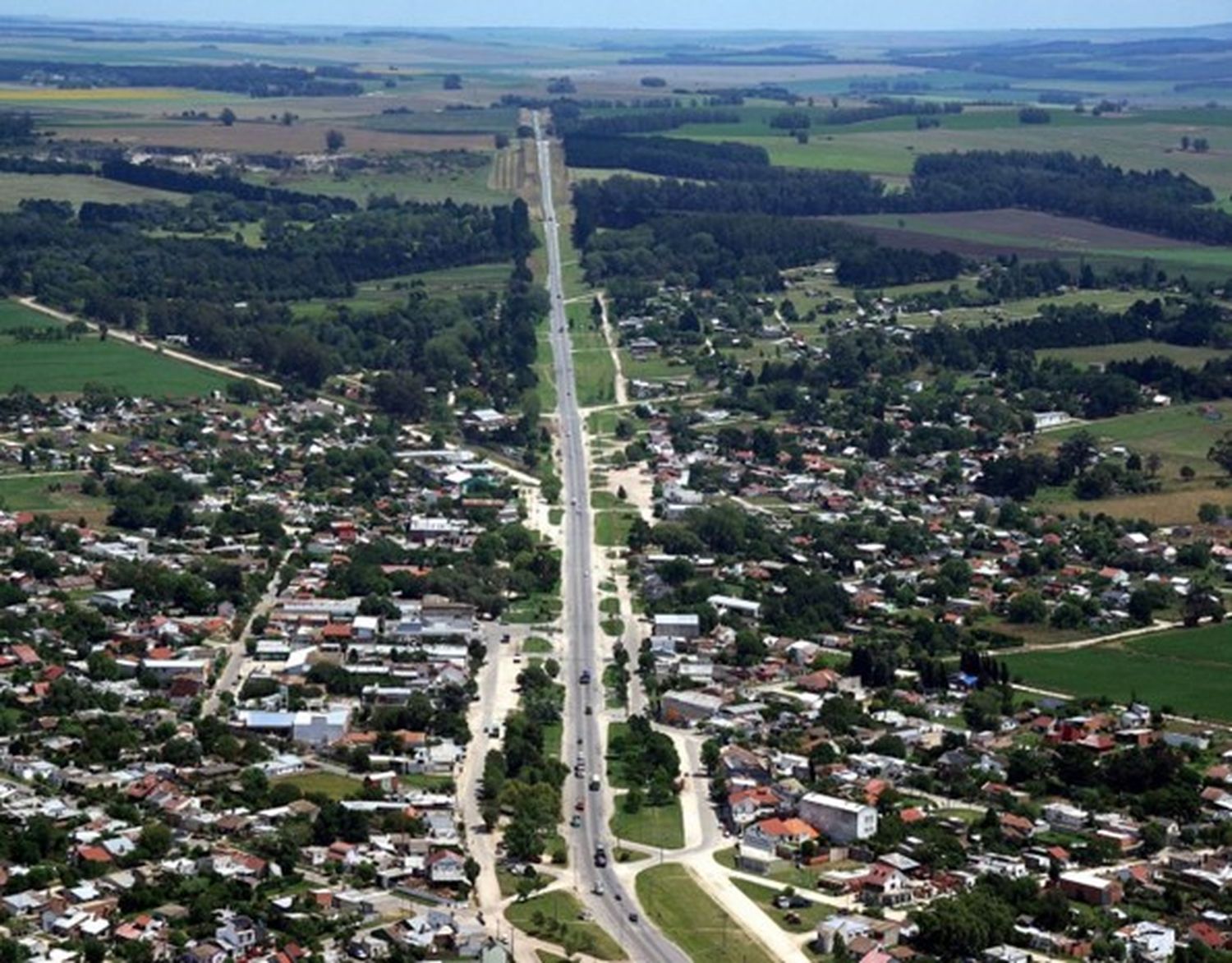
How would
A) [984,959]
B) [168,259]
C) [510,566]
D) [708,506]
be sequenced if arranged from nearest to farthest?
1. [984,959]
2. [510,566]
3. [708,506]
4. [168,259]

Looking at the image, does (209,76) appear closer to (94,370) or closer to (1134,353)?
(94,370)

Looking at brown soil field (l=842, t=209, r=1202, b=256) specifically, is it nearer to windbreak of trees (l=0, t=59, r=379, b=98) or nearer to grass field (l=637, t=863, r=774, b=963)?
grass field (l=637, t=863, r=774, b=963)

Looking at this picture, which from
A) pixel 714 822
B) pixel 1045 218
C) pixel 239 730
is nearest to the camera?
pixel 714 822

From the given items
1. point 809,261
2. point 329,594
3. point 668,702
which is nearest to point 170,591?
point 329,594

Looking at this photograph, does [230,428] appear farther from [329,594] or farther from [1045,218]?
[1045,218]

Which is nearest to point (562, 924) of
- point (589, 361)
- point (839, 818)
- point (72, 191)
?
point (839, 818)

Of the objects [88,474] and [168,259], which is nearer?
[88,474]
